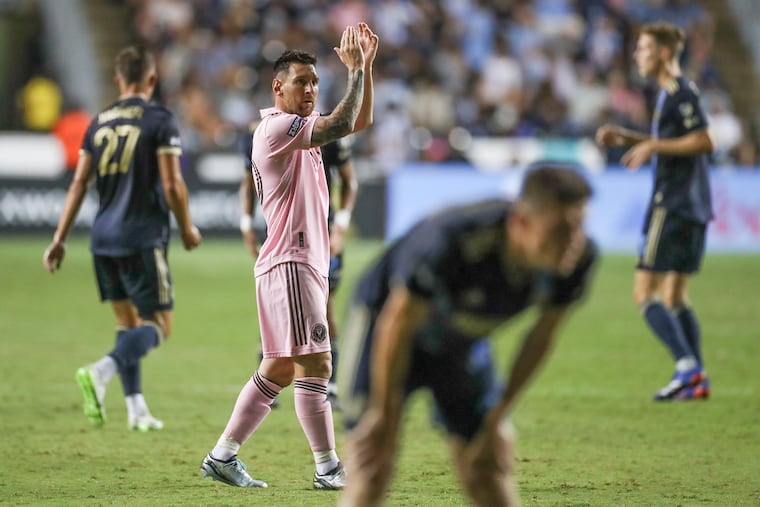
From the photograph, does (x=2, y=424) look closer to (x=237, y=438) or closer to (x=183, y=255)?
(x=237, y=438)

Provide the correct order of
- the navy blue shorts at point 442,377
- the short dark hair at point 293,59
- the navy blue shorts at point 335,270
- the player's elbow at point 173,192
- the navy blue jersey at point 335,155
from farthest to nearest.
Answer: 1. the navy blue shorts at point 335,270
2. the navy blue jersey at point 335,155
3. the player's elbow at point 173,192
4. the short dark hair at point 293,59
5. the navy blue shorts at point 442,377

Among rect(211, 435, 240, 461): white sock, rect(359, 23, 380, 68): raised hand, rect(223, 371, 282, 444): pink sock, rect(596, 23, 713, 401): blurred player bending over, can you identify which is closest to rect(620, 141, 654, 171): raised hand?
rect(596, 23, 713, 401): blurred player bending over

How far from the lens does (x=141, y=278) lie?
27.5 feet

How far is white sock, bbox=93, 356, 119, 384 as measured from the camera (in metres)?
7.95

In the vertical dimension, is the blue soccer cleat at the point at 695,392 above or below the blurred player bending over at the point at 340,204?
below

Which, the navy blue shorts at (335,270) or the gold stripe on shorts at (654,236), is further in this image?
the gold stripe on shorts at (654,236)

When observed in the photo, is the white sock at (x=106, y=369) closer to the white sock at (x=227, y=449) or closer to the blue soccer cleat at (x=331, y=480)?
the white sock at (x=227, y=449)

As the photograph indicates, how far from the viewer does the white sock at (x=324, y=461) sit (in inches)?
264

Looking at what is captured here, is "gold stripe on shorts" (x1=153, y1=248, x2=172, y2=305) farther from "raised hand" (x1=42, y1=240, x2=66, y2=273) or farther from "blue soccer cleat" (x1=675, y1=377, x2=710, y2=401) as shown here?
"blue soccer cleat" (x1=675, y1=377, x2=710, y2=401)

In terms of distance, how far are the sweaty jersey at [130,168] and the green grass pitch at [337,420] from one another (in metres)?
1.24

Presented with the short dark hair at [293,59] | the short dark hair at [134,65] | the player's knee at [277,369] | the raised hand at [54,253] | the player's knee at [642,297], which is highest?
the short dark hair at [134,65]

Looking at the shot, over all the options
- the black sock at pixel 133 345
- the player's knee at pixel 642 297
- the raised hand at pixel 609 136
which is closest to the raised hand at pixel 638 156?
the raised hand at pixel 609 136

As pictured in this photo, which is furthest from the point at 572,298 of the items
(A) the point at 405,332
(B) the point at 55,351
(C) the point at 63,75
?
(C) the point at 63,75

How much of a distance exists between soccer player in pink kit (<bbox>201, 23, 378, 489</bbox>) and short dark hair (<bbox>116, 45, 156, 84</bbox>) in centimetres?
190
